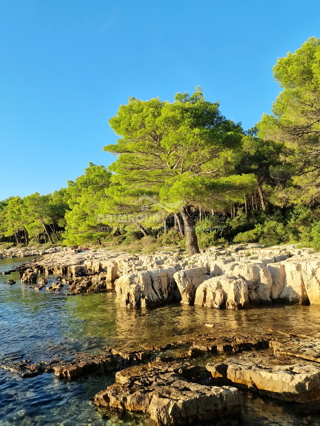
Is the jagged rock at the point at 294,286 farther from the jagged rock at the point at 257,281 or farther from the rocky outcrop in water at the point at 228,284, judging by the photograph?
the jagged rock at the point at 257,281

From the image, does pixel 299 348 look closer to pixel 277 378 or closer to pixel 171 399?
pixel 277 378

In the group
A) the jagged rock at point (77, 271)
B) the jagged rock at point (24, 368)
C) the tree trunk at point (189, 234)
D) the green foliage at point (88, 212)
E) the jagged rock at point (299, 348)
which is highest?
the green foliage at point (88, 212)

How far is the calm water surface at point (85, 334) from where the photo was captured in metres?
4.05

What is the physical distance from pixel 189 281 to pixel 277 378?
5811 millimetres

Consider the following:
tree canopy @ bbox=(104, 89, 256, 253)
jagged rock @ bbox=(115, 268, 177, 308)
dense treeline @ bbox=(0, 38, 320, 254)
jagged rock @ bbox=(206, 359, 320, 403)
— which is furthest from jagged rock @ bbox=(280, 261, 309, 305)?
tree canopy @ bbox=(104, 89, 256, 253)

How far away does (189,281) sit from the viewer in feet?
32.8

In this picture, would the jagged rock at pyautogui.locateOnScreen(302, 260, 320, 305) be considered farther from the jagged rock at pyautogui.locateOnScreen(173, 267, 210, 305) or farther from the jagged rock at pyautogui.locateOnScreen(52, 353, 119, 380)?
the jagged rock at pyautogui.locateOnScreen(52, 353, 119, 380)

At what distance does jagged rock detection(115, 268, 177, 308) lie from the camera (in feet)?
32.3

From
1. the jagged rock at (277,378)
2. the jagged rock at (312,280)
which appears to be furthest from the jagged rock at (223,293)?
the jagged rock at (277,378)

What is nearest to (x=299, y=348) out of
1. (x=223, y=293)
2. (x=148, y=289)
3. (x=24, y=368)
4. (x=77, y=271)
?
(x=223, y=293)

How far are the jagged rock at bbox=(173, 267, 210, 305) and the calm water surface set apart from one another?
0.55 metres

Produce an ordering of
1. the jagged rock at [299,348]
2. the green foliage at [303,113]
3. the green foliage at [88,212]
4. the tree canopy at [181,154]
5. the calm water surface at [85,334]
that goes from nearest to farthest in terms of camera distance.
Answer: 1. the calm water surface at [85,334]
2. the jagged rock at [299,348]
3. the tree canopy at [181,154]
4. the green foliage at [303,113]
5. the green foliage at [88,212]

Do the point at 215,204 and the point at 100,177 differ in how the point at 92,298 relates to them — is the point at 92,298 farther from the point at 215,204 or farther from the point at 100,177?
the point at 100,177

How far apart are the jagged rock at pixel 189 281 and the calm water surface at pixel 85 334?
21.6 inches
